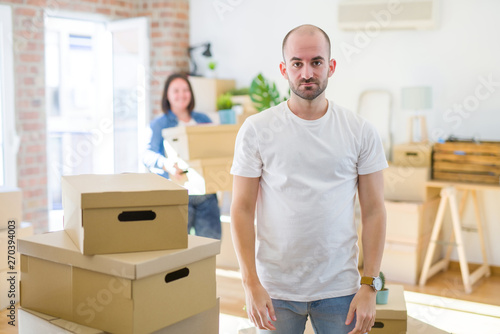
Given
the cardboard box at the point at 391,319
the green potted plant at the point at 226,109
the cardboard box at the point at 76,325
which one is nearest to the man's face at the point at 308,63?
the cardboard box at the point at 76,325

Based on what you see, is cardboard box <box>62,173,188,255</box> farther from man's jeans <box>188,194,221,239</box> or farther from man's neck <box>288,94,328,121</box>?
man's jeans <box>188,194,221,239</box>

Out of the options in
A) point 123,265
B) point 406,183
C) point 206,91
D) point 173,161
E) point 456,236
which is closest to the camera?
point 123,265

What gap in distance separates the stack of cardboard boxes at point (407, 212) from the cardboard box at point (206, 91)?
1.74 m

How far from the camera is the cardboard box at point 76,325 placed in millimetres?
1581

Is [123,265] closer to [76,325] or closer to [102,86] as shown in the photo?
[76,325]

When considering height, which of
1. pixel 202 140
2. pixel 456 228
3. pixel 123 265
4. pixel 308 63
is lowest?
pixel 456 228

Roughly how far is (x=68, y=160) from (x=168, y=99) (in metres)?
2.89

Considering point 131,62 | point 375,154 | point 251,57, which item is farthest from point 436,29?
point 375,154

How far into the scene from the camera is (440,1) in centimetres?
447

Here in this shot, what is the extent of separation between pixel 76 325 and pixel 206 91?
3872 mm

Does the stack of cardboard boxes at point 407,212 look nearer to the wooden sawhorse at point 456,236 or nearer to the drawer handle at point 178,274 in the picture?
the wooden sawhorse at point 456,236

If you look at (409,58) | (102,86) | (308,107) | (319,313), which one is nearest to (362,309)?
(319,313)

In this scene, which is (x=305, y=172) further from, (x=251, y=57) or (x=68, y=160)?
(x=68, y=160)

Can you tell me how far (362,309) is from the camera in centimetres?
157
